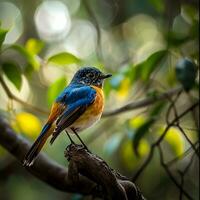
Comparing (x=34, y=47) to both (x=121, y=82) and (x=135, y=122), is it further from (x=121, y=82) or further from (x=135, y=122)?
(x=135, y=122)

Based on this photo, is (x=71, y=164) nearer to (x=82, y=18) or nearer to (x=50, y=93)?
(x=50, y=93)

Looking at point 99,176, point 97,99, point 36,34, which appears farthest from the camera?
point 36,34

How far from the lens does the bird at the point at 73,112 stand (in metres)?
4.11

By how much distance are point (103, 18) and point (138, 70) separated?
111 inches

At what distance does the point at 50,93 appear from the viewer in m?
4.96

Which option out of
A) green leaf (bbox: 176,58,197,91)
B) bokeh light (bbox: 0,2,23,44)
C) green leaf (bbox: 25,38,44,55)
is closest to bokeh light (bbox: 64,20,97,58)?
bokeh light (bbox: 0,2,23,44)

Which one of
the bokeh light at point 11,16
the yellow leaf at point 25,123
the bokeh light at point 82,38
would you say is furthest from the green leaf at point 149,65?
the bokeh light at point 11,16

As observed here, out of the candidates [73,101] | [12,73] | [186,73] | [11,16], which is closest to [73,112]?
[73,101]

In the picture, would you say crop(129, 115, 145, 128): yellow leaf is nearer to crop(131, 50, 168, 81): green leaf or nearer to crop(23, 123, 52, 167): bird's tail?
crop(131, 50, 168, 81): green leaf

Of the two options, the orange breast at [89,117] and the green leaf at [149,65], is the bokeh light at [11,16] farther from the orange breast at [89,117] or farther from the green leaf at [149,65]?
the orange breast at [89,117]

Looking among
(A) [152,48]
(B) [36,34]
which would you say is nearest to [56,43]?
(B) [36,34]

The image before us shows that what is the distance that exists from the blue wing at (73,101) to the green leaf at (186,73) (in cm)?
73

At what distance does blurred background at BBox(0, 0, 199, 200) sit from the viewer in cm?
549

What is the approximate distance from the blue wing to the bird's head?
0.84 feet
